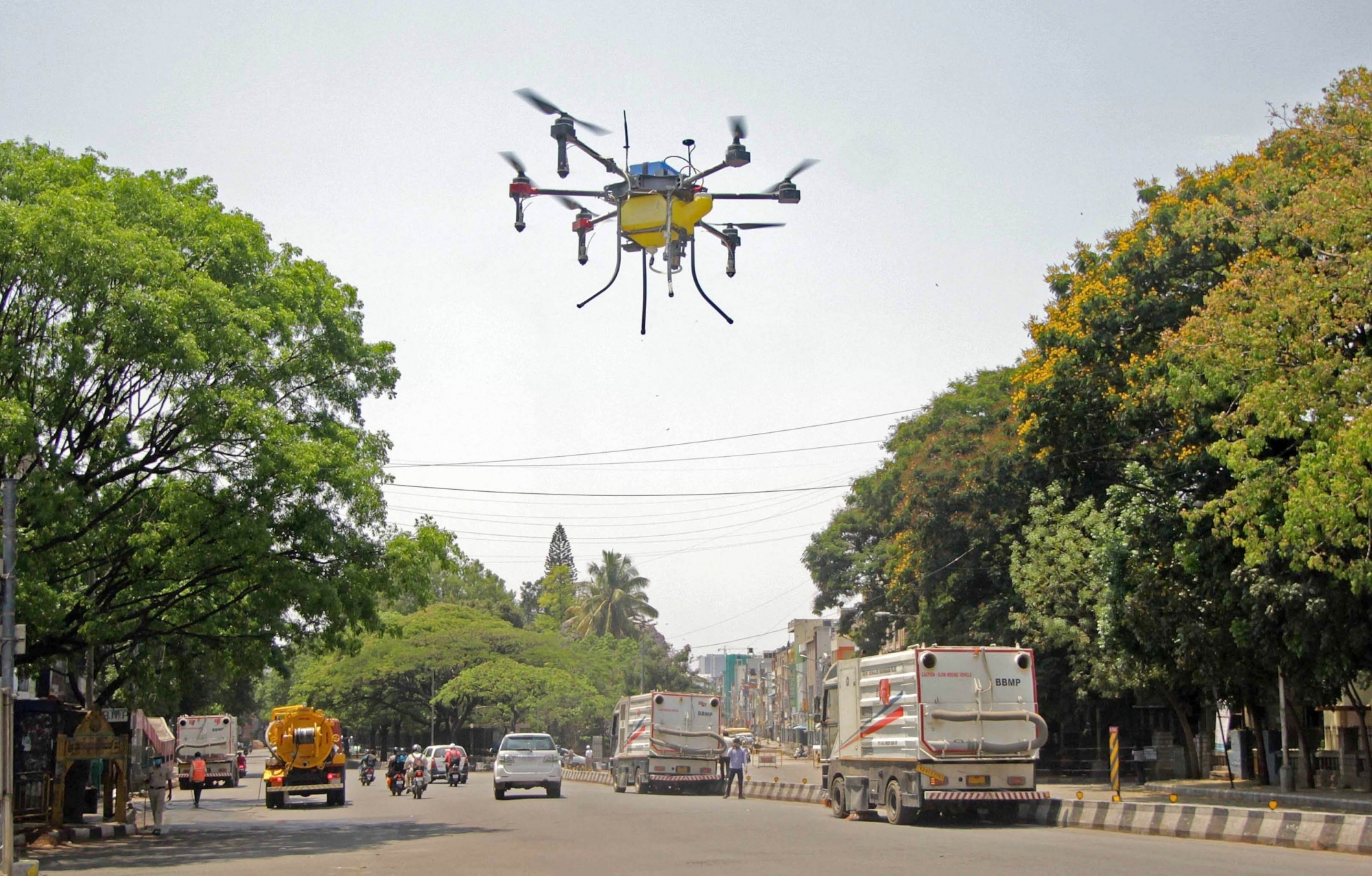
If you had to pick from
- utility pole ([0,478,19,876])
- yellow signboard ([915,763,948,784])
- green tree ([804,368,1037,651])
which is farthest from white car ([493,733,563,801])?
utility pole ([0,478,19,876])

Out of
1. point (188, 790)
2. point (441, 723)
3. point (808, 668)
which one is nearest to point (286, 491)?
point (188, 790)

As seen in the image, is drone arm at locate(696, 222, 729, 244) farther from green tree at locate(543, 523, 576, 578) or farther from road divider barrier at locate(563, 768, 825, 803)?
green tree at locate(543, 523, 576, 578)

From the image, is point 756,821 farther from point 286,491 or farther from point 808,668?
point 808,668

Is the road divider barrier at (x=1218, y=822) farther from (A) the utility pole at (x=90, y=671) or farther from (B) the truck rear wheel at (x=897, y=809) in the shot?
(A) the utility pole at (x=90, y=671)

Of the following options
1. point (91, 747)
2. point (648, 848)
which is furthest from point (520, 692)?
point (648, 848)

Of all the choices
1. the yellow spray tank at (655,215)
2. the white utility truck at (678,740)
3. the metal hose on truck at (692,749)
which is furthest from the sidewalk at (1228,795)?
the yellow spray tank at (655,215)

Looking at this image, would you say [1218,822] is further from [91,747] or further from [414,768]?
[414,768]

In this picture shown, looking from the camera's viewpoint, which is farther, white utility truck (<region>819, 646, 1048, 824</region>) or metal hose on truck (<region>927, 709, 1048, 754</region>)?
metal hose on truck (<region>927, 709, 1048, 754</region>)
